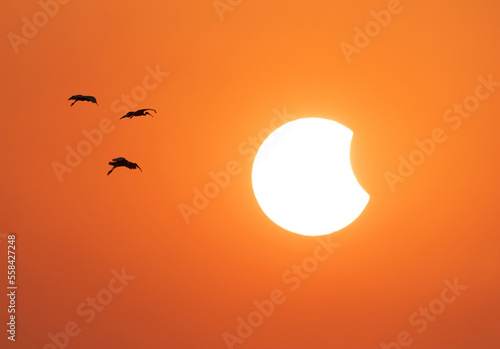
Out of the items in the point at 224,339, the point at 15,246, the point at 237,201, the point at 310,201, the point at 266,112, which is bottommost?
the point at 224,339

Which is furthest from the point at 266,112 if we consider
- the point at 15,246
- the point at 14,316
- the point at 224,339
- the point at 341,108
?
the point at 14,316

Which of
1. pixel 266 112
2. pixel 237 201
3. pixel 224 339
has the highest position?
A: pixel 266 112

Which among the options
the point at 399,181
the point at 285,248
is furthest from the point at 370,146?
the point at 285,248

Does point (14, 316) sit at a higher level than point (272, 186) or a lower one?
higher

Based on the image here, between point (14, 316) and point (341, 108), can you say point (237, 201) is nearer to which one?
point (341, 108)

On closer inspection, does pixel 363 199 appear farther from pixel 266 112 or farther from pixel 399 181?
pixel 266 112

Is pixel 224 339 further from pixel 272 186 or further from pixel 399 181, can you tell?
pixel 399 181

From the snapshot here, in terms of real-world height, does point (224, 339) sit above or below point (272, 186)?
below

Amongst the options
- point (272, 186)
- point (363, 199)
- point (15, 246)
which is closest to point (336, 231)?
point (363, 199)
